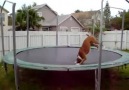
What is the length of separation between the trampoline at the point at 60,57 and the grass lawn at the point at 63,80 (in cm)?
31

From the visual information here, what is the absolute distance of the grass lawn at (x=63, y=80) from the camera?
3992 mm

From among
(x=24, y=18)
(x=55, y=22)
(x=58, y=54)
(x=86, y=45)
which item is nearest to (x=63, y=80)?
(x=86, y=45)

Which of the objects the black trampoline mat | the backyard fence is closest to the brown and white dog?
the black trampoline mat

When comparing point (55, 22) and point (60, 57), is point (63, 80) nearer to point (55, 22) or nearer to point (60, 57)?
point (60, 57)

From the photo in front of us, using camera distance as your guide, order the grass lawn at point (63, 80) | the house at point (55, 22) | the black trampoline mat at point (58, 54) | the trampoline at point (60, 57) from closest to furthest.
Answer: the trampoline at point (60, 57)
the grass lawn at point (63, 80)
the black trampoline mat at point (58, 54)
the house at point (55, 22)

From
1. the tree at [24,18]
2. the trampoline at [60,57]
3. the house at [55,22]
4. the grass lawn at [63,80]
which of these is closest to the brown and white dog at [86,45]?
the trampoline at [60,57]

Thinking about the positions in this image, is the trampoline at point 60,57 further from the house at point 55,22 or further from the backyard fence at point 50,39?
the house at point 55,22

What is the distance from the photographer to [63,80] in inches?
171

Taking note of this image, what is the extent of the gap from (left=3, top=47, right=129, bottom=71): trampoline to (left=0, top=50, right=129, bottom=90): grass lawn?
12.1 inches

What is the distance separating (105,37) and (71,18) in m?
9.37

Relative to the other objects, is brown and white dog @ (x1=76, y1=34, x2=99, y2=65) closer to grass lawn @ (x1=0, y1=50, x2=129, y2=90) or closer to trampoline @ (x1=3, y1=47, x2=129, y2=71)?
trampoline @ (x1=3, y1=47, x2=129, y2=71)

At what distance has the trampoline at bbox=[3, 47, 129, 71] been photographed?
3651mm

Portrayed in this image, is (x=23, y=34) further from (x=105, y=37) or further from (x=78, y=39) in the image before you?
(x=105, y=37)

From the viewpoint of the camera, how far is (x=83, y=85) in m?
4.09
